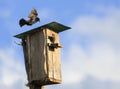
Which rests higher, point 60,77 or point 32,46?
point 32,46

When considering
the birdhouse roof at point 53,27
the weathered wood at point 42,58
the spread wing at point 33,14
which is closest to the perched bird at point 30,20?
the spread wing at point 33,14

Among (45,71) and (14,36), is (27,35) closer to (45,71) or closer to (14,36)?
(14,36)

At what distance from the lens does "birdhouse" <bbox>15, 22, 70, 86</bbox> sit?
11.4 metres

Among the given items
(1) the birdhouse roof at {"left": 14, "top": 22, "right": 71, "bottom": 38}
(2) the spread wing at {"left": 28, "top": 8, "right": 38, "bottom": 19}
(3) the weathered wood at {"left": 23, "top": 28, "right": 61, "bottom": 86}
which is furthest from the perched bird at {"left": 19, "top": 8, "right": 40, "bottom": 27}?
(3) the weathered wood at {"left": 23, "top": 28, "right": 61, "bottom": 86}

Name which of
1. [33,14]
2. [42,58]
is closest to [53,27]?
[33,14]

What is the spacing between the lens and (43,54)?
11672 millimetres

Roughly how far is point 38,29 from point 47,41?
41 centimetres

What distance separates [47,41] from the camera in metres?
11.9

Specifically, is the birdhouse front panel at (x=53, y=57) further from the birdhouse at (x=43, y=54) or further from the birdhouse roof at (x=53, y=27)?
the birdhouse roof at (x=53, y=27)

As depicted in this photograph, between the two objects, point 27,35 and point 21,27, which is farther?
point 27,35

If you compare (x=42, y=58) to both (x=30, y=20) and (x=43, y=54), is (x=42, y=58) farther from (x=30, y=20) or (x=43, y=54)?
(x=30, y=20)

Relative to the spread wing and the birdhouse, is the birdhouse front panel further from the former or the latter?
the spread wing

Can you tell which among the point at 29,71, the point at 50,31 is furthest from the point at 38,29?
the point at 29,71

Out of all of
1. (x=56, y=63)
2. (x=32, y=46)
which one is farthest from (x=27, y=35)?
(x=56, y=63)
